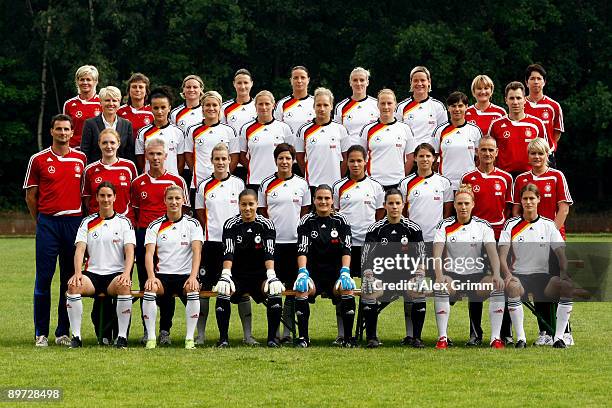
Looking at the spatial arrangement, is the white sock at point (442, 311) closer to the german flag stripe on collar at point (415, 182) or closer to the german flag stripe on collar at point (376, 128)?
the german flag stripe on collar at point (415, 182)

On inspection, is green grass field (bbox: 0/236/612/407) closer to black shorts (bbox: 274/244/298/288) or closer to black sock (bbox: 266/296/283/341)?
black sock (bbox: 266/296/283/341)

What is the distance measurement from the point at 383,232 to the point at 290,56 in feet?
107

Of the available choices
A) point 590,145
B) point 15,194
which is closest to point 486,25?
point 590,145

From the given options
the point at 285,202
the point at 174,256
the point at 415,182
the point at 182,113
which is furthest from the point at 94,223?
the point at 415,182

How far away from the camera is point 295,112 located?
40.6 ft

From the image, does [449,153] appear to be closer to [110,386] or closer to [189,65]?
[110,386]

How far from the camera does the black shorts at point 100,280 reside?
10773mm

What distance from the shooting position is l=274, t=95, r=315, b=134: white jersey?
1234cm

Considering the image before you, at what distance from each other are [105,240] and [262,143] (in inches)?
76.0

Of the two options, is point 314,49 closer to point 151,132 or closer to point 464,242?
point 151,132

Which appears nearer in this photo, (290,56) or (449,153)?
(449,153)

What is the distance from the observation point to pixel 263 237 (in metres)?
10.8

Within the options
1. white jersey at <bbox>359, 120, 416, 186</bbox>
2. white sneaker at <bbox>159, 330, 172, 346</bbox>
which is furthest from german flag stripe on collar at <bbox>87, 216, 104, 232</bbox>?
white jersey at <bbox>359, 120, 416, 186</bbox>

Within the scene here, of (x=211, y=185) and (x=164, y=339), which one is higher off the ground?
(x=211, y=185)
